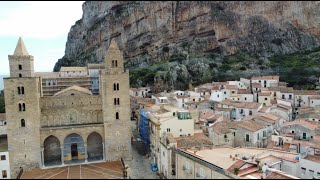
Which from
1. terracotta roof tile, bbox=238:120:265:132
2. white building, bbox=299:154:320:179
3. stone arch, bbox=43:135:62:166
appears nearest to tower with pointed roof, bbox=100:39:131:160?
stone arch, bbox=43:135:62:166

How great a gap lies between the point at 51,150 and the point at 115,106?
7.86m

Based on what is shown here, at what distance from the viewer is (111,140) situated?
103 ft

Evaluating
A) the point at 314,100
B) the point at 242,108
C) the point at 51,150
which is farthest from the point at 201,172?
the point at 314,100

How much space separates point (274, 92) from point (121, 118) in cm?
2940

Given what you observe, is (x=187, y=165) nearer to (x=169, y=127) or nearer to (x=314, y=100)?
(x=169, y=127)

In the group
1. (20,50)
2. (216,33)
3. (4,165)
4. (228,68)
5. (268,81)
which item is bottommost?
(4,165)

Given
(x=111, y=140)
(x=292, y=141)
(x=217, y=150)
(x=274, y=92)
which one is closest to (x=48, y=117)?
(x=111, y=140)

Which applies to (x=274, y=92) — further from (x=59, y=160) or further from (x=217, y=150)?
(x=59, y=160)

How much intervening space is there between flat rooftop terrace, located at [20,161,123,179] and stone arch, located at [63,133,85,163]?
190 cm

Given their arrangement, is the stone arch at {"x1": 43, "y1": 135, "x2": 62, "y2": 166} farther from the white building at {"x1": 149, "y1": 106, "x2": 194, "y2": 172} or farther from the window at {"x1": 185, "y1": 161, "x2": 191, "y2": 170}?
the window at {"x1": 185, "y1": 161, "x2": 191, "y2": 170}

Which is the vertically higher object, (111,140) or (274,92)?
(274,92)

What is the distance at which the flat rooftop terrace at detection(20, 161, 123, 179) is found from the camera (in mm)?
26272

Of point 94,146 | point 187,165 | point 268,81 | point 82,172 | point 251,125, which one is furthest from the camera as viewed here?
point 268,81

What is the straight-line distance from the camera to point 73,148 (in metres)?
31.9
